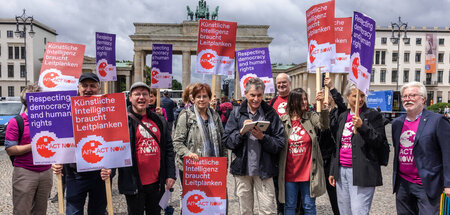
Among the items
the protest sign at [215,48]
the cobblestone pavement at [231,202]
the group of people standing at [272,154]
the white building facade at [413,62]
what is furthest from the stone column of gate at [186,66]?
the group of people standing at [272,154]

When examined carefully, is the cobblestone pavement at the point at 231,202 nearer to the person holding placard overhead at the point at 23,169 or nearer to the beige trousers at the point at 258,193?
the beige trousers at the point at 258,193

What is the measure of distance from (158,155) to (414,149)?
8.72ft

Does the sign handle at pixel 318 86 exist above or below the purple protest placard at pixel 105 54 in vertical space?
below

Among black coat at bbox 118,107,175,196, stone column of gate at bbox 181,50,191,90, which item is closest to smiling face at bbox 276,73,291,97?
black coat at bbox 118,107,175,196

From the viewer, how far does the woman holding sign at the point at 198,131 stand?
3.88m

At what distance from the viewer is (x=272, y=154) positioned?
12.4 feet

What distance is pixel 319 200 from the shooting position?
6020mm

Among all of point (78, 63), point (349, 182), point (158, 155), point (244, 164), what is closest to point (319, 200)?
point (349, 182)

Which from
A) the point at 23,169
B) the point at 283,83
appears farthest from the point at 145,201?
the point at 283,83

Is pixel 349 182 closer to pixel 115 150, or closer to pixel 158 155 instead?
pixel 158 155

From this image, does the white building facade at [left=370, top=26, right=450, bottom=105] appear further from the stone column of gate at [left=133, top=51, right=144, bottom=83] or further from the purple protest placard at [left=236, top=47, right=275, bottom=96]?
the purple protest placard at [left=236, top=47, right=275, bottom=96]

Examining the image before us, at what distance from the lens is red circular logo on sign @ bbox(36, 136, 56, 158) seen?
322cm

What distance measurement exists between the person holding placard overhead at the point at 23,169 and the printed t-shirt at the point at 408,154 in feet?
12.8

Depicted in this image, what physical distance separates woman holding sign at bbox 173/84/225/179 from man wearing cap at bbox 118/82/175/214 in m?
0.26
